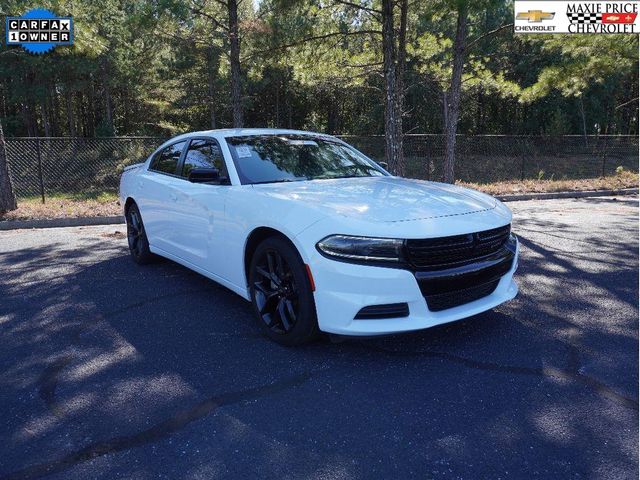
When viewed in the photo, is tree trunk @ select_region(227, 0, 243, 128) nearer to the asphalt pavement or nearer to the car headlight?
the asphalt pavement

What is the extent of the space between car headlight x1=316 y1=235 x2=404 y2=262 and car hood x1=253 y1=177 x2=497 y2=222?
160 millimetres

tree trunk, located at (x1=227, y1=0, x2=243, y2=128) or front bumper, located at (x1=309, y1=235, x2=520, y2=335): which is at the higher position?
tree trunk, located at (x1=227, y1=0, x2=243, y2=128)

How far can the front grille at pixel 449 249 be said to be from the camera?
306 centimetres

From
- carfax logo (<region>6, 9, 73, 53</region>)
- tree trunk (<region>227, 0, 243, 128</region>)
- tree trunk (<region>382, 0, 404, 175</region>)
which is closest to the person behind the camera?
tree trunk (<region>382, 0, 404, 175</region>)

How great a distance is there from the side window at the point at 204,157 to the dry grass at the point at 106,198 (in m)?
5.14

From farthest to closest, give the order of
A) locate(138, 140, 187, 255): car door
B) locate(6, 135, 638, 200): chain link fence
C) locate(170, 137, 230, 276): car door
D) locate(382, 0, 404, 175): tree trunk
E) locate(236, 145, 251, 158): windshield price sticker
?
locate(6, 135, 638, 200): chain link fence, locate(382, 0, 404, 175): tree trunk, locate(138, 140, 187, 255): car door, locate(236, 145, 251, 158): windshield price sticker, locate(170, 137, 230, 276): car door

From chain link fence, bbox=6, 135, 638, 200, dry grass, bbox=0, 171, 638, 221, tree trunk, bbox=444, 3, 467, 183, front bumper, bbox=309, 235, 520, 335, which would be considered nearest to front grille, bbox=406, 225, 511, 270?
front bumper, bbox=309, 235, 520, 335

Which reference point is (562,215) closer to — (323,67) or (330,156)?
(323,67)

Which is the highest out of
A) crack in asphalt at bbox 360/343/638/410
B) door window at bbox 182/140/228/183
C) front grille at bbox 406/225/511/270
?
door window at bbox 182/140/228/183

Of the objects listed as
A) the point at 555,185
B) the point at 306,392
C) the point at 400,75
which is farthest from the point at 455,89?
the point at 306,392

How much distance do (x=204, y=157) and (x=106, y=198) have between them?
9.11 meters

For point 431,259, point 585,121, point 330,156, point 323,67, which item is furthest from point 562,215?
point 585,121

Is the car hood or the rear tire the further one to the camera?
the rear tire

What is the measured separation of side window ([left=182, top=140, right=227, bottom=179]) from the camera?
4.34m
